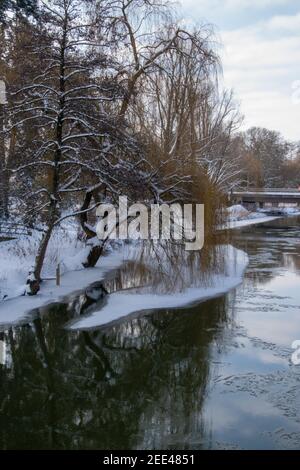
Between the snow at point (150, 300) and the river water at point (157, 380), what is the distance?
43 centimetres

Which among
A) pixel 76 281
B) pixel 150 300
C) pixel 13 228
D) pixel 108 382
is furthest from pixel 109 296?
pixel 108 382

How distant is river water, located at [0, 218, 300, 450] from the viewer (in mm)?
6758

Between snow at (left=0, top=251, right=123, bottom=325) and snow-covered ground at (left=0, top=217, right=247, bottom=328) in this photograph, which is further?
snow-covered ground at (left=0, top=217, right=247, bottom=328)

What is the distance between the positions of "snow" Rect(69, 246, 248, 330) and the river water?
429 millimetres

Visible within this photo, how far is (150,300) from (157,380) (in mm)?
5287

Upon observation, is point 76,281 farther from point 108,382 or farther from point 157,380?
point 157,380

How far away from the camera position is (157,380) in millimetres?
8664

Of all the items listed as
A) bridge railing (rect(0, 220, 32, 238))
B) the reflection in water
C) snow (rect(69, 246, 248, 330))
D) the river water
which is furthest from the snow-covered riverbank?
bridge railing (rect(0, 220, 32, 238))

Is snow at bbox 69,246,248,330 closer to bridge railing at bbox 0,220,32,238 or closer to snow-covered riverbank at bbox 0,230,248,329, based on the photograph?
snow-covered riverbank at bbox 0,230,248,329

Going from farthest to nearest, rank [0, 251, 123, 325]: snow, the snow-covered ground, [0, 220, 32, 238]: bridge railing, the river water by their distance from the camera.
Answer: [0, 220, 32, 238]: bridge railing → the snow-covered ground → [0, 251, 123, 325]: snow → the river water
